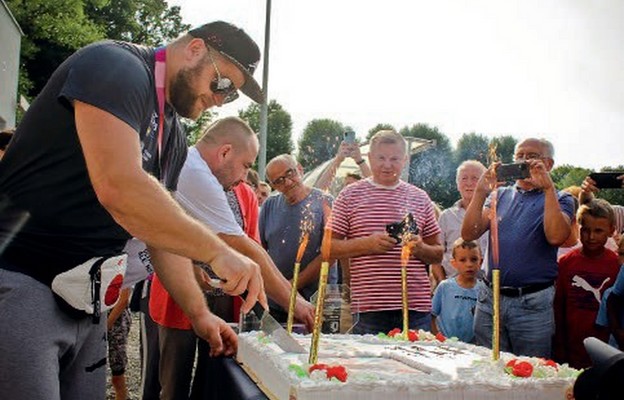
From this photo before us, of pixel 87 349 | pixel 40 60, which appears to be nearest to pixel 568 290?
pixel 87 349

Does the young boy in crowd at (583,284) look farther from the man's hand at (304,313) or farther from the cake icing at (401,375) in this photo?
the man's hand at (304,313)

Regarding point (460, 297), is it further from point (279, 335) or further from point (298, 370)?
point (298, 370)

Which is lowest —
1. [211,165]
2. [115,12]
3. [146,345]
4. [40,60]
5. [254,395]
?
[146,345]

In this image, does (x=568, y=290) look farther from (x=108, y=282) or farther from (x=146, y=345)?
(x=108, y=282)

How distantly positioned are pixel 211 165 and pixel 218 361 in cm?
119

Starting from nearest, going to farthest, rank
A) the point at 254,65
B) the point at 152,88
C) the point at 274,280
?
the point at 152,88
the point at 254,65
the point at 274,280

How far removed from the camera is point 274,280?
3.38 metres

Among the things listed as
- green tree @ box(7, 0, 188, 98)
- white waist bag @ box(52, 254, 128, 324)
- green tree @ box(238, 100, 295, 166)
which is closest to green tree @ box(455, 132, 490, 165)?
green tree @ box(238, 100, 295, 166)

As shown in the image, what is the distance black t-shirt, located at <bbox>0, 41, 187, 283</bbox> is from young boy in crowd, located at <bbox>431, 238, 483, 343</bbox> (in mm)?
3202

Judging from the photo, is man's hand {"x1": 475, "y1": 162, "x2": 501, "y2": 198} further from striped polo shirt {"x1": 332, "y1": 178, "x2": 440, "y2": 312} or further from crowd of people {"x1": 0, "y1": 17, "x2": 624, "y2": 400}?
striped polo shirt {"x1": 332, "y1": 178, "x2": 440, "y2": 312}

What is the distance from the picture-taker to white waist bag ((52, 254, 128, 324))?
201 cm

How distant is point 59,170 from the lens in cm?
202

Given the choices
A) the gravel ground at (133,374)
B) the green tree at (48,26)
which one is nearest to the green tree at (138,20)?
the green tree at (48,26)

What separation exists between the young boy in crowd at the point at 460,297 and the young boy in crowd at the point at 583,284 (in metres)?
0.58
